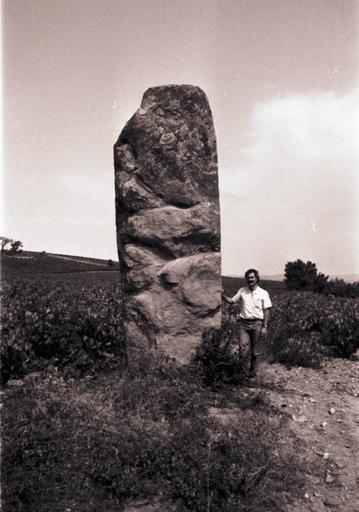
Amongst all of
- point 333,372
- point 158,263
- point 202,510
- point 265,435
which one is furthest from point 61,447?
point 333,372

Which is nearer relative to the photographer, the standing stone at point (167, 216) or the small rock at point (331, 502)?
the small rock at point (331, 502)

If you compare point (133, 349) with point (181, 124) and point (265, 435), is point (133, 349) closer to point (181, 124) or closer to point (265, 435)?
point (265, 435)

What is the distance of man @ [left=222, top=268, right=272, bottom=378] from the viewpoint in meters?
7.34

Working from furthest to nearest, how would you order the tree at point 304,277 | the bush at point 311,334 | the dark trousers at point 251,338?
the tree at point 304,277 → the bush at point 311,334 → the dark trousers at point 251,338

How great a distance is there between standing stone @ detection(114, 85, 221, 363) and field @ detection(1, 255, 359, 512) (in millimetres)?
531

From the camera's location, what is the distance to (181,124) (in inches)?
276

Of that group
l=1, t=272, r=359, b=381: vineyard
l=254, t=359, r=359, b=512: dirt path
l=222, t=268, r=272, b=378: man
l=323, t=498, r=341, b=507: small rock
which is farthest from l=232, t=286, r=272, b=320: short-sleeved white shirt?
l=323, t=498, r=341, b=507: small rock

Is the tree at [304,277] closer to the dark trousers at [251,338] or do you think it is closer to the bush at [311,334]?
the bush at [311,334]

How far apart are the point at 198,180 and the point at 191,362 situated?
2.74 m

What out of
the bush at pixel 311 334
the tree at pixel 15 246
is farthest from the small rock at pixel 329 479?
the tree at pixel 15 246

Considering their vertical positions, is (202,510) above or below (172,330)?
below

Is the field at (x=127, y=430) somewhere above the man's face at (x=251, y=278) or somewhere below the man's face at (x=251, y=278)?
below

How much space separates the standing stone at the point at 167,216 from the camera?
273 inches

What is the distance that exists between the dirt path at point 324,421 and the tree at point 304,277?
67.3ft
